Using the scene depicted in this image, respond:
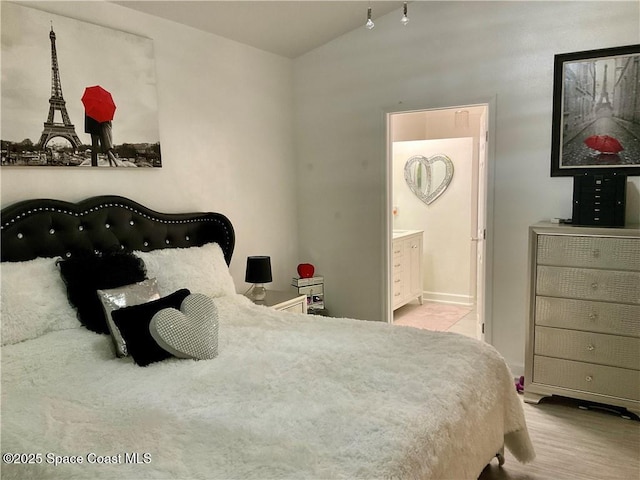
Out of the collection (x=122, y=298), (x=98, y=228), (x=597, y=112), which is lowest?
(x=122, y=298)

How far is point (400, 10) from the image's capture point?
3912mm

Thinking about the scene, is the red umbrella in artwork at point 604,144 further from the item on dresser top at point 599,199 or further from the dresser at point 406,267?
the dresser at point 406,267

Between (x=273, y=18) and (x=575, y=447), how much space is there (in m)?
3.41

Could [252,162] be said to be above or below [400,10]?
below

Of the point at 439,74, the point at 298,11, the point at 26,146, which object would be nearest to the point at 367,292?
the point at 439,74

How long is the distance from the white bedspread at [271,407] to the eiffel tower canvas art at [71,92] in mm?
1081

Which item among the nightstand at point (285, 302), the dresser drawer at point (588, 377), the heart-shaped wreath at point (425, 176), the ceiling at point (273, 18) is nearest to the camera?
the dresser drawer at point (588, 377)

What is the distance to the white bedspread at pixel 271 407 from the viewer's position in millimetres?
1398

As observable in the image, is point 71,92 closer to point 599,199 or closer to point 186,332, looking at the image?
point 186,332

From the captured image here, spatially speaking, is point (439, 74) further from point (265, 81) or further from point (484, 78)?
point (265, 81)

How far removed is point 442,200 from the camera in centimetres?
582

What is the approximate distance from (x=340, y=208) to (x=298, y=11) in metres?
1.67

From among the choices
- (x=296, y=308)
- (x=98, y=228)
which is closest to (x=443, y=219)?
(x=296, y=308)

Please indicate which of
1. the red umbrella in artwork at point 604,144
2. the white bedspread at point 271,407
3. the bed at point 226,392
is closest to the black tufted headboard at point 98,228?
the bed at point 226,392
